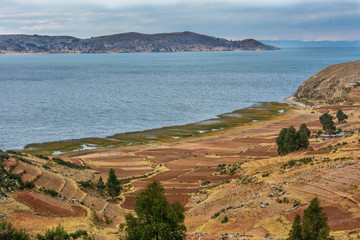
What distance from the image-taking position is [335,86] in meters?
130

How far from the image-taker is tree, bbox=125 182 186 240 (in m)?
23.5

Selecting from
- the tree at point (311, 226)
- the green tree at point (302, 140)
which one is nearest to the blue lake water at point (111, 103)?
the green tree at point (302, 140)

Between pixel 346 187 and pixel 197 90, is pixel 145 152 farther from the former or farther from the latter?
pixel 197 90

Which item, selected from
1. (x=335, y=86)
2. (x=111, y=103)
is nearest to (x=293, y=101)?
(x=335, y=86)

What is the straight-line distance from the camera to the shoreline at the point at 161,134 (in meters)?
74.1

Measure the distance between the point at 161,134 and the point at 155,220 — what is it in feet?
201

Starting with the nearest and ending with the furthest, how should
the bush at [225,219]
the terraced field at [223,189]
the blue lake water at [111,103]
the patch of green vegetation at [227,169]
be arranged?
the terraced field at [223,189] < the bush at [225,219] < the patch of green vegetation at [227,169] < the blue lake water at [111,103]

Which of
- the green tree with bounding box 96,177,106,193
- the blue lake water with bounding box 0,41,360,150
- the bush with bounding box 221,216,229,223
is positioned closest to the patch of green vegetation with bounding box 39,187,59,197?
the green tree with bounding box 96,177,106,193

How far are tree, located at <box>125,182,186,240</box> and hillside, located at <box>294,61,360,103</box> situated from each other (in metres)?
104

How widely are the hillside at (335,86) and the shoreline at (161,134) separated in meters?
21.8

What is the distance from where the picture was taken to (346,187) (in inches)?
1219

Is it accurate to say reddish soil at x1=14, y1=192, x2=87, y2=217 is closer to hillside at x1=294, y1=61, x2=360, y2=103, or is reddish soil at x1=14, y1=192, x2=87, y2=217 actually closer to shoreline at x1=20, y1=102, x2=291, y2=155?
shoreline at x1=20, y1=102, x2=291, y2=155

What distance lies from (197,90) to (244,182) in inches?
4785

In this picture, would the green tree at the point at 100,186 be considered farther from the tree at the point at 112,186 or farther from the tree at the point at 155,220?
the tree at the point at 155,220
